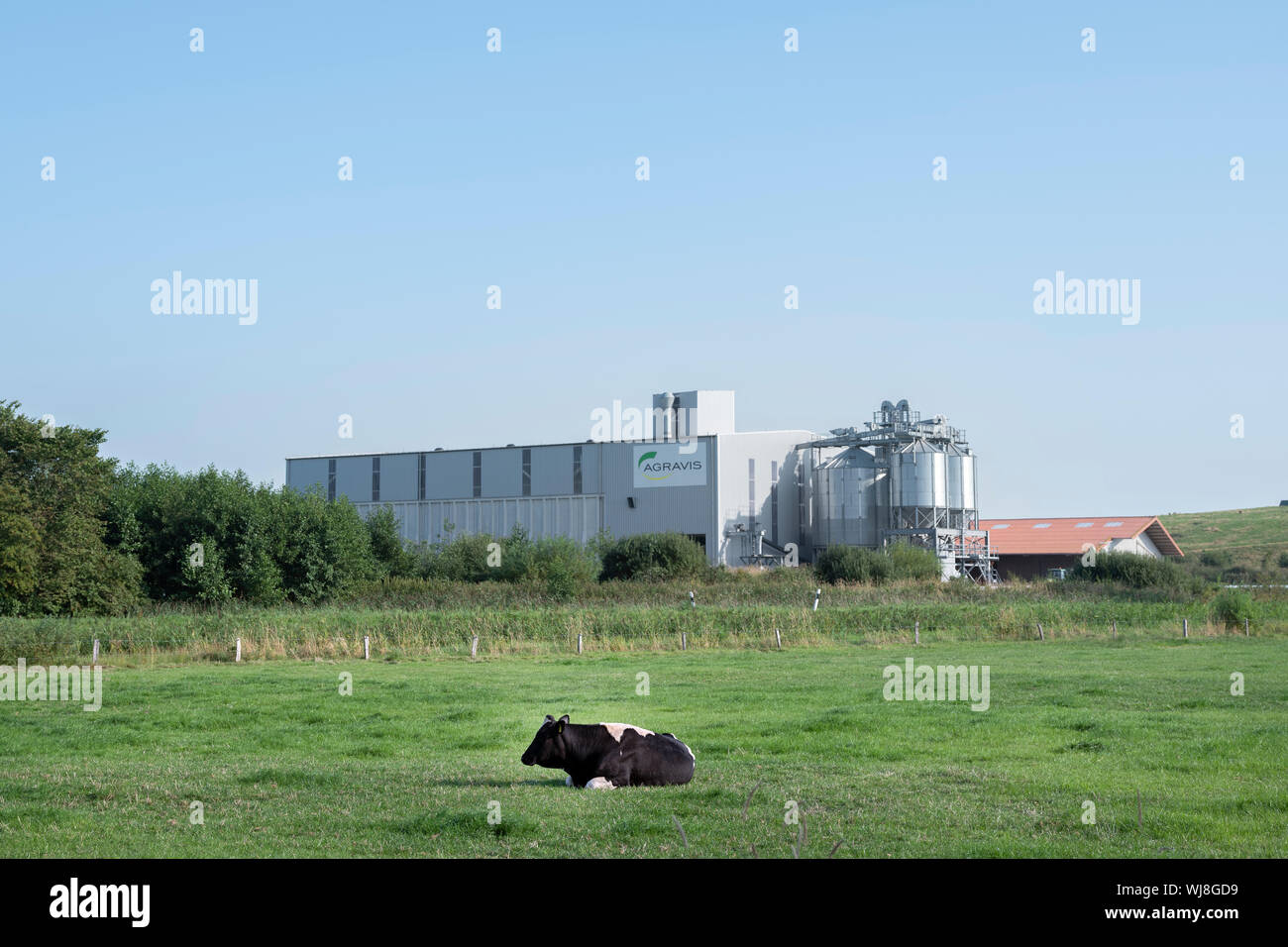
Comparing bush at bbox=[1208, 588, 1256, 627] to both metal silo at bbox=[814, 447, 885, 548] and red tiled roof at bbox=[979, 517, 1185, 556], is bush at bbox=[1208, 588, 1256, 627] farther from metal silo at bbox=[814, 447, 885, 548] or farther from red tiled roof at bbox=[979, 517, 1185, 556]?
red tiled roof at bbox=[979, 517, 1185, 556]

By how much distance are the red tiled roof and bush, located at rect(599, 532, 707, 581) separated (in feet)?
98.5

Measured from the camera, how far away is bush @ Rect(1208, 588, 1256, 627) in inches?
1660

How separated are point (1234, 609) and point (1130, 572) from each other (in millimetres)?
21780

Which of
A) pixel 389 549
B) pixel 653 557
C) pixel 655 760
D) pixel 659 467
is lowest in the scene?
pixel 655 760

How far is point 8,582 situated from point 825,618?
3002cm

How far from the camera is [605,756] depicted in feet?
40.7

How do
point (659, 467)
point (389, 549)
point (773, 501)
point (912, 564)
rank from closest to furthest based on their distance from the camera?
point (912, 564), point (389, 549), point (659, 467), point (773, 501)

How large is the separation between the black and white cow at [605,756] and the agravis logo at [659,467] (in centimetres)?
6398

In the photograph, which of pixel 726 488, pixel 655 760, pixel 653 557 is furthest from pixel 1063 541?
pixel 655 760

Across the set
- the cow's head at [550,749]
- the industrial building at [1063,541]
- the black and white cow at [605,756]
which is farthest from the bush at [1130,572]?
the cow's head at [550,749]

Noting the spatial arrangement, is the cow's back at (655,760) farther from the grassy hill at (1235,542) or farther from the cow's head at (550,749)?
the grassy hill at (1235,542)

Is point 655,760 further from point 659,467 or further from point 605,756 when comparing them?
point 659,467

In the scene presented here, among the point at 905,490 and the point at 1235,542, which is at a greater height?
the point at 905,490

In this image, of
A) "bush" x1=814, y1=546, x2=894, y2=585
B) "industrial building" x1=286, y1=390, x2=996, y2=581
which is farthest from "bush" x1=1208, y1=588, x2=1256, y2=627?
"industrial building" x1=286, y1=390, x2=996, y2=581
